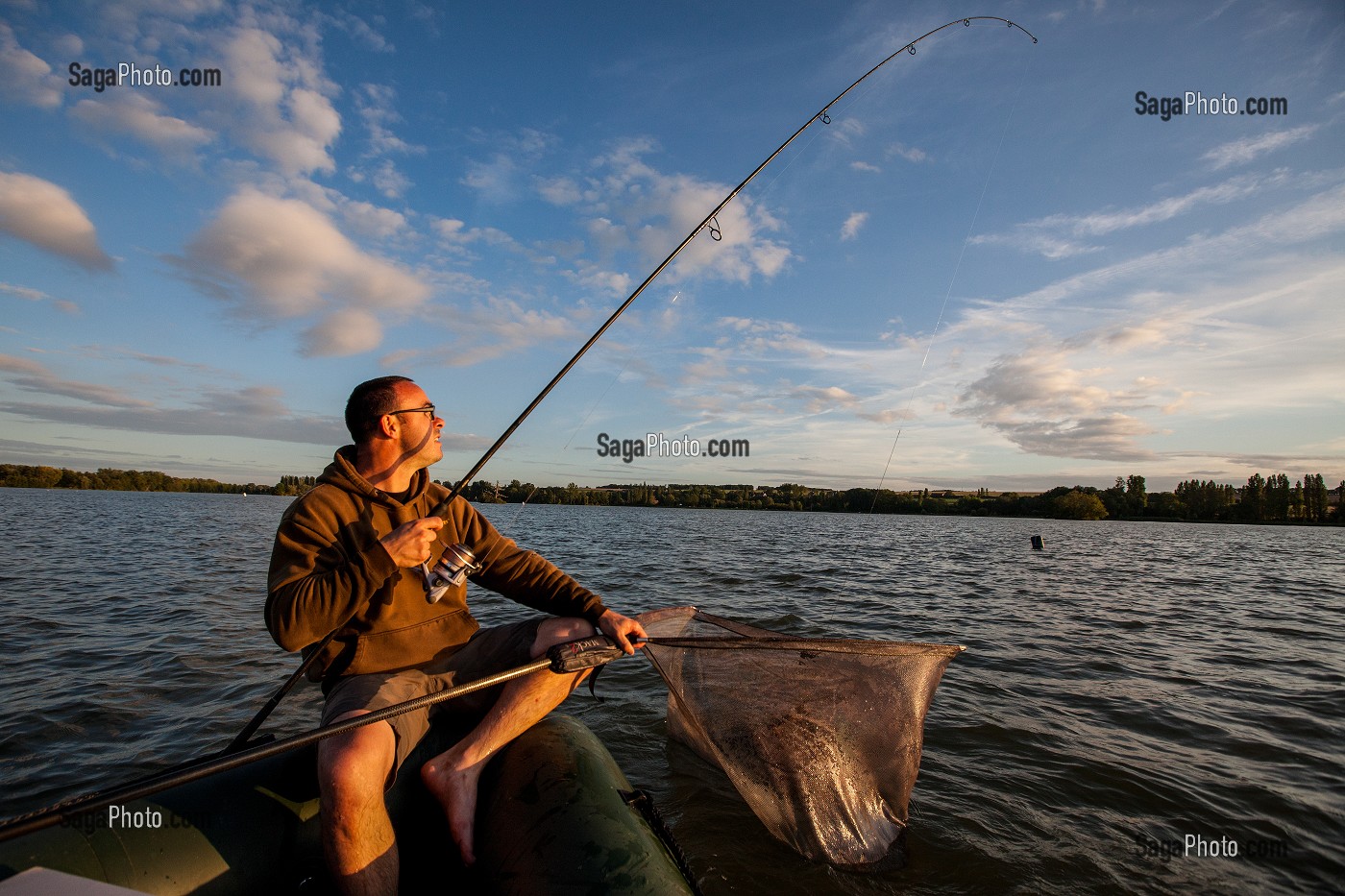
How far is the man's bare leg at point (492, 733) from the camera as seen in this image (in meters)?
3.02

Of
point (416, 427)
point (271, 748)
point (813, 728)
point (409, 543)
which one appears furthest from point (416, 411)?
point (813, 728)

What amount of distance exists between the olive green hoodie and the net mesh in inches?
32.0

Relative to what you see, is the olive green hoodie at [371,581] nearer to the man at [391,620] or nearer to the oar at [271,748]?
the man at [391,620]

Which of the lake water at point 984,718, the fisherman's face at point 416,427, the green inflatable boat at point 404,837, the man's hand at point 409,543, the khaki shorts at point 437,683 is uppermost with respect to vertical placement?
the fisherman's face at point 416,427

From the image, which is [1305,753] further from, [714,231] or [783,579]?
[783,579]

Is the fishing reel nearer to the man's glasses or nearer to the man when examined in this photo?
the man

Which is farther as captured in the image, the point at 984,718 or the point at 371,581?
the point at 984,718

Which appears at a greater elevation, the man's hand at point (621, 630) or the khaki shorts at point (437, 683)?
the man's hand at point (621, 630)

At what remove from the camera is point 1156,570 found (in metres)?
22.5

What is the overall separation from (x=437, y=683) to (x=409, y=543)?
2.90ft

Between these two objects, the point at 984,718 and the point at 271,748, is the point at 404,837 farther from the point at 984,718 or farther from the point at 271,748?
the point at 984,718

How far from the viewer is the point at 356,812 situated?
255 cm

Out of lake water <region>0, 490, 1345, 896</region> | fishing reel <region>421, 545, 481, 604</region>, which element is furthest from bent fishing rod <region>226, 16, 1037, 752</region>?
lake water <region>0, 490, 1345, 896</region>

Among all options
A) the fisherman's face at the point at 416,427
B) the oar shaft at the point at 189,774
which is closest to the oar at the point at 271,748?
the oar shaft at the point at 189,774
